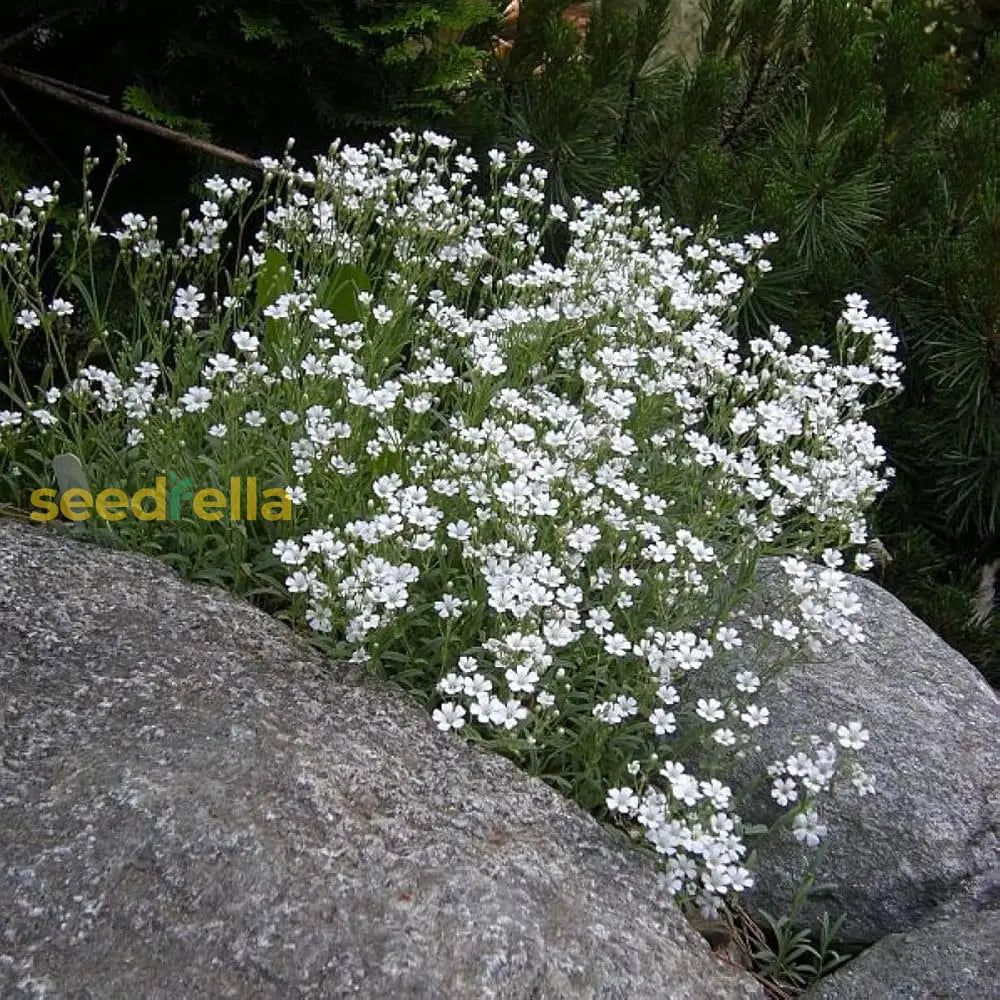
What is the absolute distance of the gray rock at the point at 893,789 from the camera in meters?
Answer: 2.70

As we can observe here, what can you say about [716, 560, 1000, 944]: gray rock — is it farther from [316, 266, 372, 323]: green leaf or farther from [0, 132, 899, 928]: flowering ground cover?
[316, 266, 372, 323]: green leaf

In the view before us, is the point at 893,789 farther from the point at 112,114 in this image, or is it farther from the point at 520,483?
the point at 112,114

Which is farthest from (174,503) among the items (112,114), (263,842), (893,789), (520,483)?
(893,789)

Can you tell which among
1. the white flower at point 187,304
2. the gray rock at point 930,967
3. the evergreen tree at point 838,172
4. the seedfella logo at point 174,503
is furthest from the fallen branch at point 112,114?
the gray rock at point 930,967

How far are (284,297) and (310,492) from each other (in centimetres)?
46

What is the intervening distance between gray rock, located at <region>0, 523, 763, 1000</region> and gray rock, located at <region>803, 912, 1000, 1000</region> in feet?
0.69

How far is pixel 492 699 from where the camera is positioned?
253 cm

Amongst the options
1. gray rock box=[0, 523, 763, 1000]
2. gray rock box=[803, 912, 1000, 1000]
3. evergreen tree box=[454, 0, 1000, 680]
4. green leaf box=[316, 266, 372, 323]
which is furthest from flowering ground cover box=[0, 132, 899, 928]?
evergreen tree box=[454, 0, 1000, 680]

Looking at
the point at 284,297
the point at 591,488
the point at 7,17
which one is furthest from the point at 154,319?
the point at 591,488

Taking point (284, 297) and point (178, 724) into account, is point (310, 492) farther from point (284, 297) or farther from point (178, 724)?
point (178, 724)

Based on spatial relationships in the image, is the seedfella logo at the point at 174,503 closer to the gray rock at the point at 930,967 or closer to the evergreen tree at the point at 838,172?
the gray rock at the point at 930,967

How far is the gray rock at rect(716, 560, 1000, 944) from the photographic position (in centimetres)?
270

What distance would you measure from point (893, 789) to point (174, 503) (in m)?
1.71

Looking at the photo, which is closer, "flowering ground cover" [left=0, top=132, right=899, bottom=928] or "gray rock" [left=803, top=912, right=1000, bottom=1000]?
"gray rock" [left=803, top=912, right=1000, bottom=1000]
